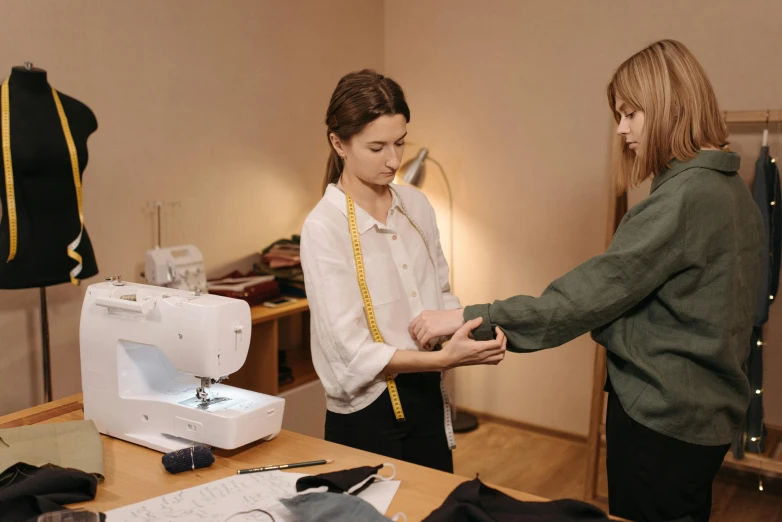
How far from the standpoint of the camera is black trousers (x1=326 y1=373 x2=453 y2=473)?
6.04ft

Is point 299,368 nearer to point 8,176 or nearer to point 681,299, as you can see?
point 8,176

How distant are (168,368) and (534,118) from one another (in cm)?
262

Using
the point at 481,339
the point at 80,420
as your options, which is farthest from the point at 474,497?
the point at 80,420

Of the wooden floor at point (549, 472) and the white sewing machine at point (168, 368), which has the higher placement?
the white sewing machine at point (168, 368)

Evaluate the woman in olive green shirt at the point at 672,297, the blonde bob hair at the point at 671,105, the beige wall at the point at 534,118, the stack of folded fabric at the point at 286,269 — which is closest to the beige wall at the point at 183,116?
the stack of folded fabric at the point at 286,269

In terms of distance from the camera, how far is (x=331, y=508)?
1.31 meters

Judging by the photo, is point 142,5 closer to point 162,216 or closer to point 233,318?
point 162,216

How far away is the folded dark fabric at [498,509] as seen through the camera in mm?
1271

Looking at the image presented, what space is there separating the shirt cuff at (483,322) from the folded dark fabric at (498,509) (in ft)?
1.50

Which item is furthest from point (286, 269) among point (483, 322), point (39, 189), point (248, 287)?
point (483, 322)

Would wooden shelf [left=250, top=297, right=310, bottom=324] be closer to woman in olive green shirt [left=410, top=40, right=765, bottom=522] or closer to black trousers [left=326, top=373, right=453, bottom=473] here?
black trousers [left=326, top=373, right=453, bottom=473]

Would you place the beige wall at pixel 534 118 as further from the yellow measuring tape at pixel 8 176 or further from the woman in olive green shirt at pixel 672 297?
the yellow measuring tape at pixel 8 176

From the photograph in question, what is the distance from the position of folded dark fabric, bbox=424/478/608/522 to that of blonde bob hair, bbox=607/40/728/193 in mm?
764

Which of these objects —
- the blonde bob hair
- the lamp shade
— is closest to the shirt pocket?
the blonde bob hair
